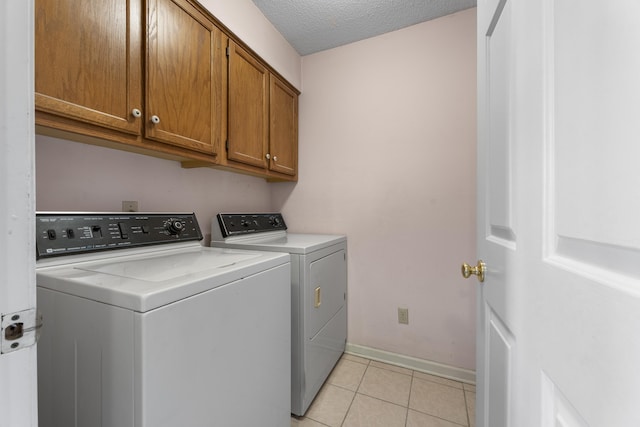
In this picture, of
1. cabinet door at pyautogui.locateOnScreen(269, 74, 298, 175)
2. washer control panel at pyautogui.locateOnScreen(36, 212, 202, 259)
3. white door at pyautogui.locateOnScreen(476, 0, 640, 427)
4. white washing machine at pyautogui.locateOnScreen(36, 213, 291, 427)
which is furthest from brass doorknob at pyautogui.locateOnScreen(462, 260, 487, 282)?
cabinet door at pyautogui.locateOnScreen(269, 74, 298, 175)

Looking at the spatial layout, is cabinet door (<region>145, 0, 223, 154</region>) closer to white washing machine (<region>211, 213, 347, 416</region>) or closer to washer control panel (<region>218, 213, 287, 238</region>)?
washer control panel (<region>218, 213, 287, 238</region>)

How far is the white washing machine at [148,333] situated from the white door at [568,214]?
79 centimetres

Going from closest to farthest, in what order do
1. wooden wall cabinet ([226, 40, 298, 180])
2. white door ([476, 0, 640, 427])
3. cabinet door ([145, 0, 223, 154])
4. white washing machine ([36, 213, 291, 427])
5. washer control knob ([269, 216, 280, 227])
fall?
white door ([476, 0, 640, 427])
white washing machine ([36, 213, 291, 427])
cabinet door ([145, 0, 223, 154])
wooden wall cabinet ([226, 40, 298, 180])
washer control knob ([269, 216, 280, 227])

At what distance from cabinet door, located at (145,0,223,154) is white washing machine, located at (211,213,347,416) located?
23.3 inches

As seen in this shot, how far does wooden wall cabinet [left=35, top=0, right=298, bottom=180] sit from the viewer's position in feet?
2.73

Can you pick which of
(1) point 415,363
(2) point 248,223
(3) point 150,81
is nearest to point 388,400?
(1) point 415,363

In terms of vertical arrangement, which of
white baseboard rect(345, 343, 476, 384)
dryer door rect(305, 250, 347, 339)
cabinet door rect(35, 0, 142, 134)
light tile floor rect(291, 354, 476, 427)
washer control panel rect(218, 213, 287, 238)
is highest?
cabinet door rect(35, 0, 142, 134)

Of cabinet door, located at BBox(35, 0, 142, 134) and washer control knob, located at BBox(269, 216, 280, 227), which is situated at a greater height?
cabinet door, located at BBox(35, 0, 142, 134)

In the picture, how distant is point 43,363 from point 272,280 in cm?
74

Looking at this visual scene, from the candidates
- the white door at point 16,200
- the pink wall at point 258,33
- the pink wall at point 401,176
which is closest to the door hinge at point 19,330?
the white door at point 16,200

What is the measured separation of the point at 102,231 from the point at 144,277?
0.45m

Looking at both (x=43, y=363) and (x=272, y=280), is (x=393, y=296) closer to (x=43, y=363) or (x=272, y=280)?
(x=272, y=280)

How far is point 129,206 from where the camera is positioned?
128cm

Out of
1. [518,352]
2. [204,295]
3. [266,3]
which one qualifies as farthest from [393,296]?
[266,3]
